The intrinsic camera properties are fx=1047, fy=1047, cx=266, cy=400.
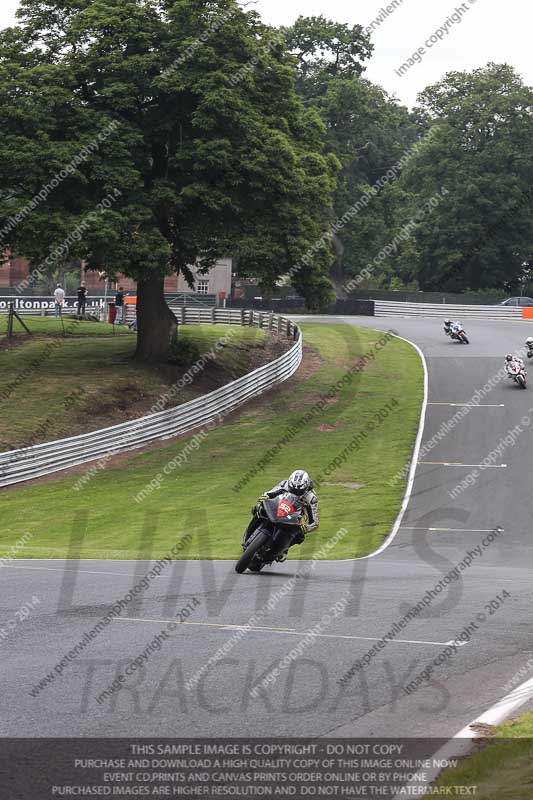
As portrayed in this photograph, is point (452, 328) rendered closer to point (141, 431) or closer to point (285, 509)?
point (141, 431)

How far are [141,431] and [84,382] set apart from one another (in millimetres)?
5037

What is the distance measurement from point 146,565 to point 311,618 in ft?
19.5

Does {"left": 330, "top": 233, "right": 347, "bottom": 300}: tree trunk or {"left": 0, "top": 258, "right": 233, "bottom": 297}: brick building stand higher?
{"left": 330, "top": 233, "right": 347, "bottom": 300}: tree trunk

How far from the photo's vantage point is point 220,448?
3331 centimetres

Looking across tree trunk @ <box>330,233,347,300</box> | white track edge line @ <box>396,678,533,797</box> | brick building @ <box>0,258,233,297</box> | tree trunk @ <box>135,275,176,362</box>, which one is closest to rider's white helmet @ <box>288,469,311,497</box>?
white track edge line @ <box>396,678,533,797</box>

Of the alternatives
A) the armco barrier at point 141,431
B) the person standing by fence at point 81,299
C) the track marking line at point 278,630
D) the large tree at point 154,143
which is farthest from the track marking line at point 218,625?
the person standing by fence at point 81,299

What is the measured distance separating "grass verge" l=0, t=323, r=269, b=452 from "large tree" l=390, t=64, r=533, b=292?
4363 centimetres

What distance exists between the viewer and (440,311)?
7531 cm

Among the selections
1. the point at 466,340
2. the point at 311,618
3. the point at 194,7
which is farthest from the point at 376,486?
the point at 466,340

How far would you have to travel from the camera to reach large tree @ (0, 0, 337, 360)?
35.0m

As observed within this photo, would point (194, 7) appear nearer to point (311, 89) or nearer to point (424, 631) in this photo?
point (424, 631)

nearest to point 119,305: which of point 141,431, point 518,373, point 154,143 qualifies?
point 154,143

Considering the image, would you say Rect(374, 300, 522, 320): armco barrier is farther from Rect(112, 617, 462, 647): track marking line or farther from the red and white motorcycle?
Rect(112, 617, 462, 647): track marking line

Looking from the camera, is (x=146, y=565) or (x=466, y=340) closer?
(x=146, y=565)
